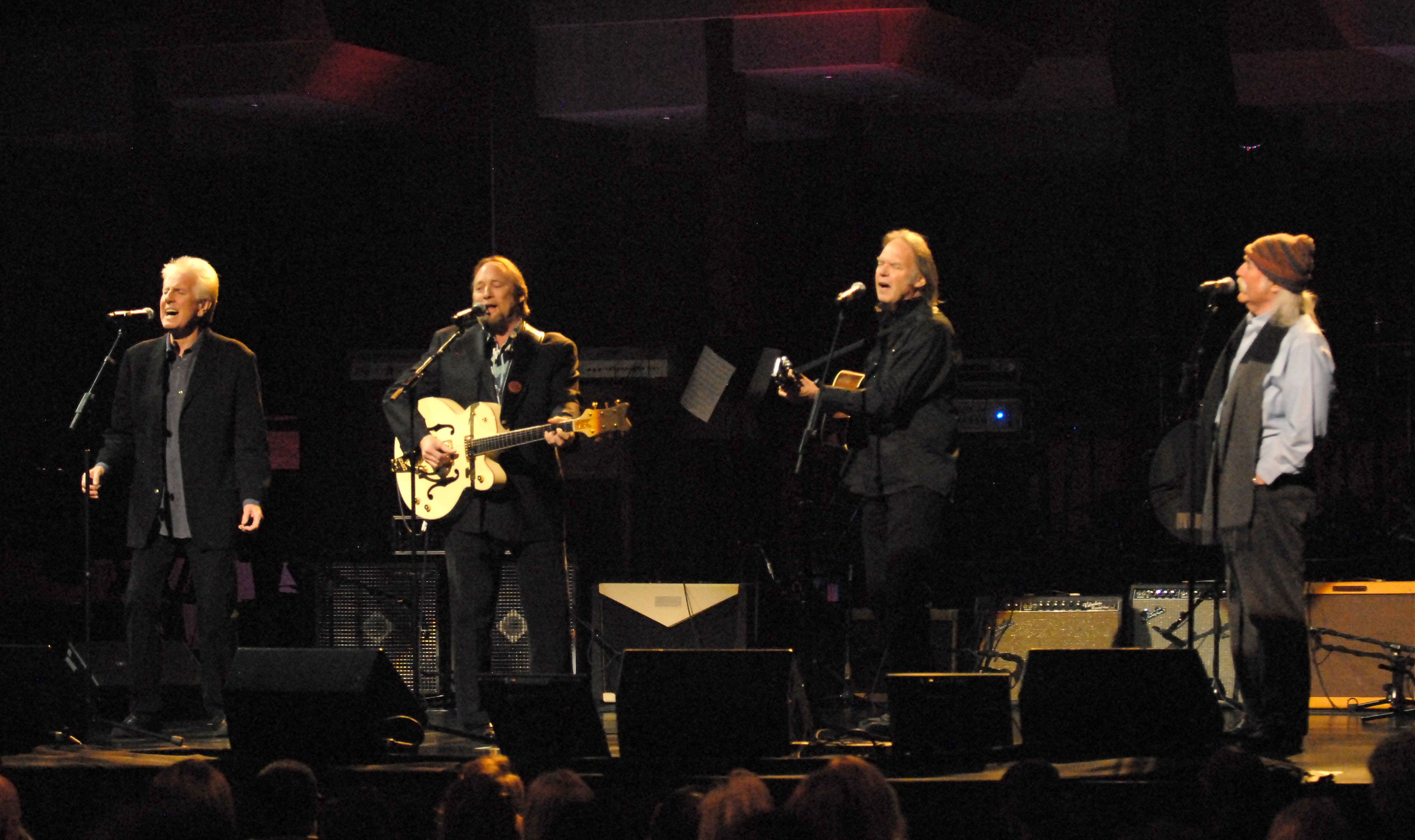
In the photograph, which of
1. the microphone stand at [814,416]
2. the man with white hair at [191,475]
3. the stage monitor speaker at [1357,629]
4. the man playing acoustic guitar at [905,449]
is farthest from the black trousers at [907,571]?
the stage monitor speaker at [1357,629]

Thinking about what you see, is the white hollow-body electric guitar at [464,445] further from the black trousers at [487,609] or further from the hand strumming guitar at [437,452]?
the black trousers at [487,609]

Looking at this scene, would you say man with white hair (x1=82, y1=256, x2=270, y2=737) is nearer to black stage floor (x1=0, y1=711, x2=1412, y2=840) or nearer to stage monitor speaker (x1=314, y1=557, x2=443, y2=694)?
black stage floor (x1=0, y1=711, x2=1412, y2=840)

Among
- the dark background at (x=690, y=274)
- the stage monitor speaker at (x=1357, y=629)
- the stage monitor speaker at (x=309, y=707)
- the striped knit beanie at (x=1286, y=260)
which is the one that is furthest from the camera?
the dark background at (x=690, y=274)

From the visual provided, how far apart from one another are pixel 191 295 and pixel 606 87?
4.60 meters

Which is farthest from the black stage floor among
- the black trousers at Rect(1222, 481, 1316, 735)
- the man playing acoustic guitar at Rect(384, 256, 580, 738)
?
the man playing acoustic guitar at Rect(384, 256, 580, 738)

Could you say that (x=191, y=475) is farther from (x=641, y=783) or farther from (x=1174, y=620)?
(x=1174, y=620)

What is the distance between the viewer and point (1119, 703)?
16.7 feet

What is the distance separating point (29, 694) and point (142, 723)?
511mm

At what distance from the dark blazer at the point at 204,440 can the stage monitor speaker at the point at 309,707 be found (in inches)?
37.9

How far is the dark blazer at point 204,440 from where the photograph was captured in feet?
20.1

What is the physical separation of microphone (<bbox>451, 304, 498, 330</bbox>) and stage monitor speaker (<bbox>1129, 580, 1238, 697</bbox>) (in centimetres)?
377

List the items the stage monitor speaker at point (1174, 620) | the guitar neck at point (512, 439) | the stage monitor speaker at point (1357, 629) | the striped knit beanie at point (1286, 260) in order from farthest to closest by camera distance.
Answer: the stage monitor speaker at point (1174, 620) → the stage monitor speaker at point (1357, 629) → the guitar neck at point (512, 439) → the striped knit beanie at point (1286, 260)

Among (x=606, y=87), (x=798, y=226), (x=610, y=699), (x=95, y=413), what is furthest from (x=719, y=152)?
(x=95, y=413)

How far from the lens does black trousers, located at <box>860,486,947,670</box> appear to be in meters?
5.67
